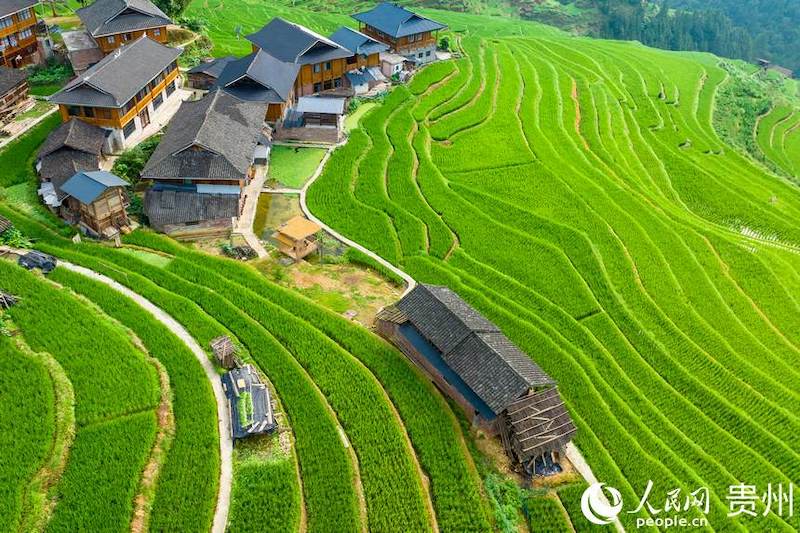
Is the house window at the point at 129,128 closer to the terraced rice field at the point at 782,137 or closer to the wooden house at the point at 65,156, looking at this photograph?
the wooden house at the point at 65,156

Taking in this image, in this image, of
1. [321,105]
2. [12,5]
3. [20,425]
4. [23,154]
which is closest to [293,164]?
[321,105]

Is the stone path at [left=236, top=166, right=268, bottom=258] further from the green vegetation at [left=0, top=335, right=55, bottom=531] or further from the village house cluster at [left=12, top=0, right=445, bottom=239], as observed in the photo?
the green vegetation at [left=0, top=335, right=55, bottom=531]

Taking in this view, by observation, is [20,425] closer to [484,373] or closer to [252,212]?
[484,373]

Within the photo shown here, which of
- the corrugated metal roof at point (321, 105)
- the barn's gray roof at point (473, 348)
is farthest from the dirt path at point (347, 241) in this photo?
the corrugated metal roof at point (321, 105)

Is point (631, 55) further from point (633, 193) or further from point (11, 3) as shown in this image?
point (11, 3)

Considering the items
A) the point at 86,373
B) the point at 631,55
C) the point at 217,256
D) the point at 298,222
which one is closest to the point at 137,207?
the point at 217,256

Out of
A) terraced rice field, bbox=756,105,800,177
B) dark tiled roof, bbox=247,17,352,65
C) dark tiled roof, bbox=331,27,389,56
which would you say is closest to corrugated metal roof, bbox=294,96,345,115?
dark tiled roof, bbox=247,17,352,65
